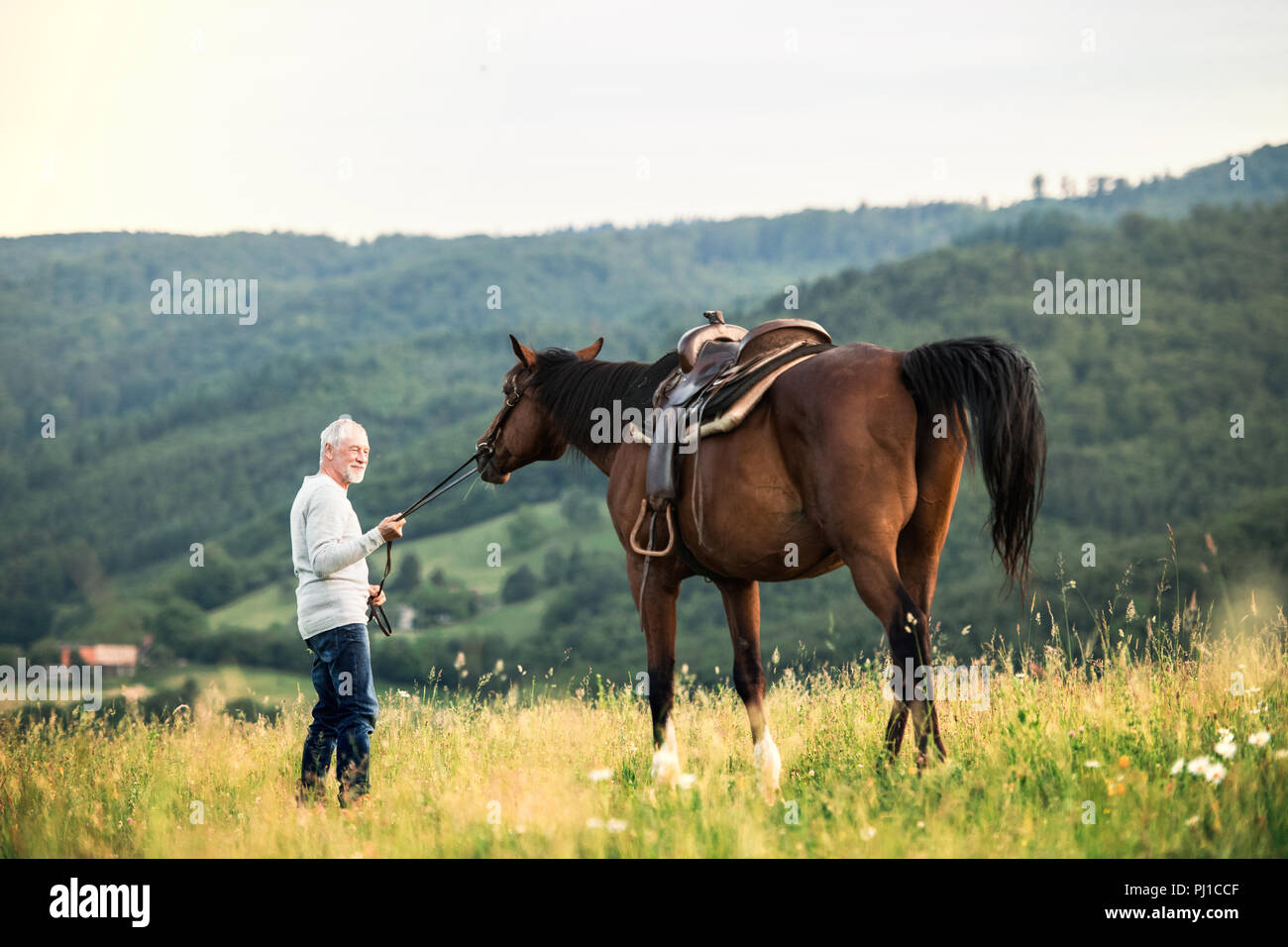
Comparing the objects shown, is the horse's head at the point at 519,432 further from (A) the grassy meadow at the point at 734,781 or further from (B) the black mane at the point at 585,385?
(A) the grassy meadow at the point at 734,781

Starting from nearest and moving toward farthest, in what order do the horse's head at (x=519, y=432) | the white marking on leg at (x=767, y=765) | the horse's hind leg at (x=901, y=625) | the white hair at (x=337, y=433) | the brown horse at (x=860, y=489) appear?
1. the horse's hind leg at (x=901, y=625)
2. the brown horse at (x=860, y=489)
3. the white marking on leg at (x=767, y=765)
4. the white hair at (x=337, y=433)
5. the horse's head at (x=519, y=432)

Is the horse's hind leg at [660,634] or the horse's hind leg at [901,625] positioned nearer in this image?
the horse's hind leg at [901,625]

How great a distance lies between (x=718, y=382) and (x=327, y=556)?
2012 mm

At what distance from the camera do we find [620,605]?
69.2 metres

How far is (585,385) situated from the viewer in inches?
256

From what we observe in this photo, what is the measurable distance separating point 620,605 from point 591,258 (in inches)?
5305

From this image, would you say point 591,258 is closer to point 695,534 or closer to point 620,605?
point 620,605

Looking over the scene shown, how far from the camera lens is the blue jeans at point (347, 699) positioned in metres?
5.09

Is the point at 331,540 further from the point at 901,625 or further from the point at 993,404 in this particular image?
the point at 993,404

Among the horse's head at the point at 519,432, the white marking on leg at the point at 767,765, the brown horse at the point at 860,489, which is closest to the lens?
the brown horse at the point at 860,489

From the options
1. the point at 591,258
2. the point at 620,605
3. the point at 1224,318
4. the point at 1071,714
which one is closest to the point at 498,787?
the point at 1071,714

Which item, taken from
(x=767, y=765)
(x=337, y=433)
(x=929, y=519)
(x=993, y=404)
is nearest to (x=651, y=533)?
(x=767, y=765)

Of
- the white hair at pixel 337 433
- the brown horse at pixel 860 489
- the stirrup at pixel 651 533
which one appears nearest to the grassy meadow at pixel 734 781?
the brown horse at pixel 860 489

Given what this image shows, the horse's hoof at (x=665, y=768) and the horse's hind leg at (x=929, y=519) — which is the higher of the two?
the horse's hind leg at (x=929, y=519)
